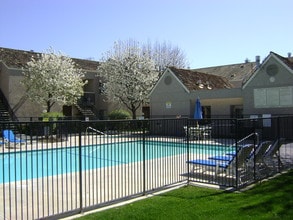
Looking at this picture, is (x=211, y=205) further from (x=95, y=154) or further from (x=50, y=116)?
(x=50, y=116)

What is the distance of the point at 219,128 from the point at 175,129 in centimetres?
153

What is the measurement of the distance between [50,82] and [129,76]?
8140 millimetres

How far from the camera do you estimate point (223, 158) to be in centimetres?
929

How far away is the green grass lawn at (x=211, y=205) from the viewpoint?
5.93m

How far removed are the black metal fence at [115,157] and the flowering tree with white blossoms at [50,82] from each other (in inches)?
846

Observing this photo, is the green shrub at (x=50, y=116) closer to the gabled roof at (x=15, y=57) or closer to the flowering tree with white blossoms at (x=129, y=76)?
the gabled roof at (x=15, y=57)

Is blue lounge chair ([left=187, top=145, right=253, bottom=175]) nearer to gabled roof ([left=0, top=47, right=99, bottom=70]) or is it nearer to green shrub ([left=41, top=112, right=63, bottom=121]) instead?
green shrub ([left=41, top=112, right=63, bottom=121])

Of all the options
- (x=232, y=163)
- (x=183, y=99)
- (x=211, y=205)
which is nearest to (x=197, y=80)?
(x=183, y=99)

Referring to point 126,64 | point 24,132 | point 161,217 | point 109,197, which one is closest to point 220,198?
point 161,217

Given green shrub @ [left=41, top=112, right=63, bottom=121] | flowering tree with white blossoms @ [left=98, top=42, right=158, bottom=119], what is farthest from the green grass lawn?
flowering tree with white blossoms @ [left=98, top=42, right=158, bottom=119]

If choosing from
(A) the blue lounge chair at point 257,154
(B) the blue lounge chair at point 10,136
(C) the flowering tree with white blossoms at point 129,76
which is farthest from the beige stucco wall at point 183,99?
(B) the blue lounge chair at point 10,136

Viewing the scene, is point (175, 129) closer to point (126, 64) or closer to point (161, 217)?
point (161, 217)

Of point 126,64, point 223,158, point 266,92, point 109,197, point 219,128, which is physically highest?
point 126,64

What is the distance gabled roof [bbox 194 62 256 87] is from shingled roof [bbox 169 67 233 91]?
12.8 metres
